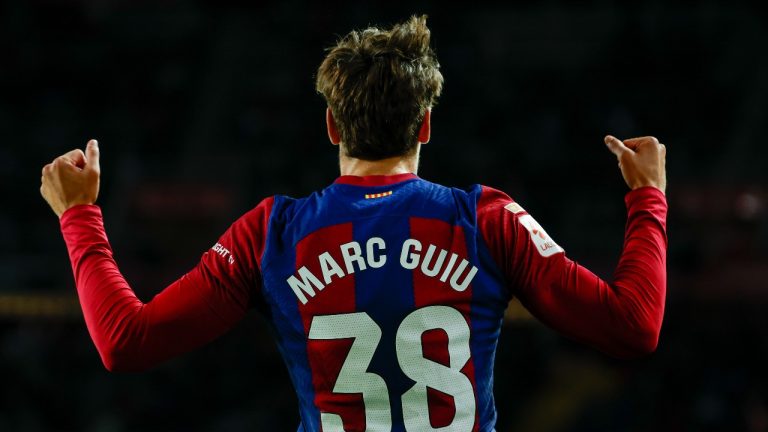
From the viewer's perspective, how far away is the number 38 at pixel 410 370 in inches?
60.1

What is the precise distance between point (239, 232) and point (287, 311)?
16 cm

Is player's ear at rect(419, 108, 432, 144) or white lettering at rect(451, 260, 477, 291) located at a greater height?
player's ear at rect(419, 108, 432, 144)

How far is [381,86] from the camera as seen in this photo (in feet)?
5.11

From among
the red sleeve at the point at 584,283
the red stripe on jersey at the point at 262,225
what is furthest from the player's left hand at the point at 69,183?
the red sleeve at the point at 584,283

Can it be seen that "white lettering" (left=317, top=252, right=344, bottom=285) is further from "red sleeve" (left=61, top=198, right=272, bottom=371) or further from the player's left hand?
the player's left hand

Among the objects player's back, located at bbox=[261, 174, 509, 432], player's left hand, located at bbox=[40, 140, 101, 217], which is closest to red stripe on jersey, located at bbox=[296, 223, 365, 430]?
player's back, located at bbox=[261, 174, 509, 432]

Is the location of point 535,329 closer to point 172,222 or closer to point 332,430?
point 172,222

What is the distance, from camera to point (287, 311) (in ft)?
5.19

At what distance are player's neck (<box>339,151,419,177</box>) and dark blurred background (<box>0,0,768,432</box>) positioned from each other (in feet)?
20.7

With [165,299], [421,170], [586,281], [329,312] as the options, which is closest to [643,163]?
[586,281]

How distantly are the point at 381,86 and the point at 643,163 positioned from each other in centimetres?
50

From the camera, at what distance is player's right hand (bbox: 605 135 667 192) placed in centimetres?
164

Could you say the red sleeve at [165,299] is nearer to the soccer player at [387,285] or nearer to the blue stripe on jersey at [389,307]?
the soccer player at [387,285]

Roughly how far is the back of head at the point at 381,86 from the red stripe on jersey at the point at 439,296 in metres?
0.18
